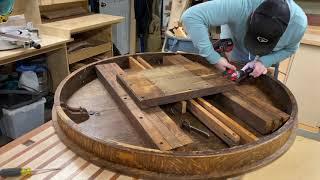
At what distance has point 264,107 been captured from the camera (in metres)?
1.14

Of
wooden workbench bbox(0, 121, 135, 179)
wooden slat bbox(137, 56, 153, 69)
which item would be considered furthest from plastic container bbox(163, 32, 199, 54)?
wooden workbench bbox(0, 121, 135, 179)

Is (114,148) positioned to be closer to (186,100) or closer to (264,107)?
(186,100)

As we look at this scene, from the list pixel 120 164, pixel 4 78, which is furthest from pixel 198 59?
pixel 4 78

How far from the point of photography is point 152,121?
988mm

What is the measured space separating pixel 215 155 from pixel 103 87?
2.37ft

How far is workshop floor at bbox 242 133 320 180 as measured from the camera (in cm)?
95

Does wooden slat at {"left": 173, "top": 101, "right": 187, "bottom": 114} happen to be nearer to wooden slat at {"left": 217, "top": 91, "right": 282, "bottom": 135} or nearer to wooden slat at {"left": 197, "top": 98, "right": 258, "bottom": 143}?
wooden slat at {"left": 197, "top": 98, "right": 258, "bottom": 143}

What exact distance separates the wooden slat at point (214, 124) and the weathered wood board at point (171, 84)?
51 millimetres

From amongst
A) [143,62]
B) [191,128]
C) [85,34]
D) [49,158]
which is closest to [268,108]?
[191,128]

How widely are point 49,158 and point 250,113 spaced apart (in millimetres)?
763

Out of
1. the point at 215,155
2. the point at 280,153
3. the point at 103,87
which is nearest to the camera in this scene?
the point at 215,155

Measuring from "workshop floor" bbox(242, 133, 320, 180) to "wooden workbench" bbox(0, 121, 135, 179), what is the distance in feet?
1.55

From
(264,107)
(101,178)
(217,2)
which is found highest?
(217,2)

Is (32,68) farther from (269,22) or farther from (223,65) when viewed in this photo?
(269,22)
